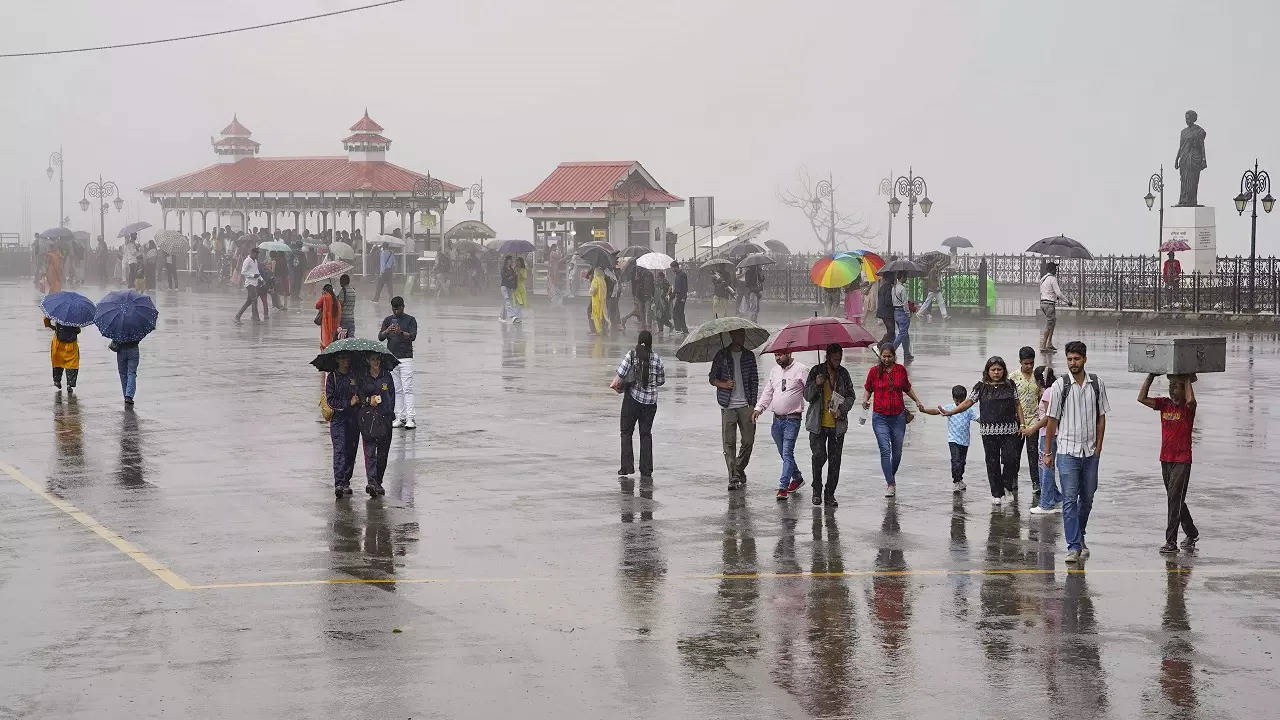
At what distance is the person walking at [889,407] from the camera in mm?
13930

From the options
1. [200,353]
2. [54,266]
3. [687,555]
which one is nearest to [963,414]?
[687,555]

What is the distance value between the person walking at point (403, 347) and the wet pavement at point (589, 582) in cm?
26

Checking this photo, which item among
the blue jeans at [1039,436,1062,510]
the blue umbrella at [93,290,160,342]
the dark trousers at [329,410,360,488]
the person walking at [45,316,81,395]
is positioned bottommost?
the blue jeans at [1039,436,1062,510]

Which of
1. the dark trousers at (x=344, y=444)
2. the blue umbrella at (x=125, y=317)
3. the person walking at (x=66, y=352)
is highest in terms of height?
the blue umbrella at (x=125, y=317)

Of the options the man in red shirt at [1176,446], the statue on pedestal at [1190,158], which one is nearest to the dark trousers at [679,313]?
the statue on pedestal at [1190,158]

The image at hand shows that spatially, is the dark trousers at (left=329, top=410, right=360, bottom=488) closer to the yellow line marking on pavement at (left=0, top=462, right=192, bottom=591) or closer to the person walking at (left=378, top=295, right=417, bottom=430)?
the yellow line marking on pavement at (left=0, top=462, right=192, bottom=591)

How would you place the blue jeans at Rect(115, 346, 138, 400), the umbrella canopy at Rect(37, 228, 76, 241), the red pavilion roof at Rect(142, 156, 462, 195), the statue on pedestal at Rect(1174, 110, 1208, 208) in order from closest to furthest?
the blue jeans at Rect(115, 346, 138, 400), the statue on pedestal at Rect(1174, 110, 1208, 208), the umbrella canopy at Rect(37, 228, 76, 241), the red pavilion roof at Rect(142, 156, 462, 195)

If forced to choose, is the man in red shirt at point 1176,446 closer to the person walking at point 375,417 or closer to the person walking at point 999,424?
the person walking at point 999,424

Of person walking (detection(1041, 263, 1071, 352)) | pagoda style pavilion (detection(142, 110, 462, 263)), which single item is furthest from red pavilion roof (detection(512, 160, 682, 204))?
person walking (detection(1041, 263, 1071, 352))

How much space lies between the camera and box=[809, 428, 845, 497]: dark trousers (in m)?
13.6

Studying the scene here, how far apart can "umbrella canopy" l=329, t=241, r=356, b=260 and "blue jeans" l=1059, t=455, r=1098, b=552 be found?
43.1 metres

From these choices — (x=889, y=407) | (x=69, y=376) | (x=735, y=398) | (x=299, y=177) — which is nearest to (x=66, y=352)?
(x=69, y=376)

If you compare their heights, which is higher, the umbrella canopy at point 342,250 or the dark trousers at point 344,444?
the umbrella canopy at point 342,250

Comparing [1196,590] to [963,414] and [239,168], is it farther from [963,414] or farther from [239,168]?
[239,168]
